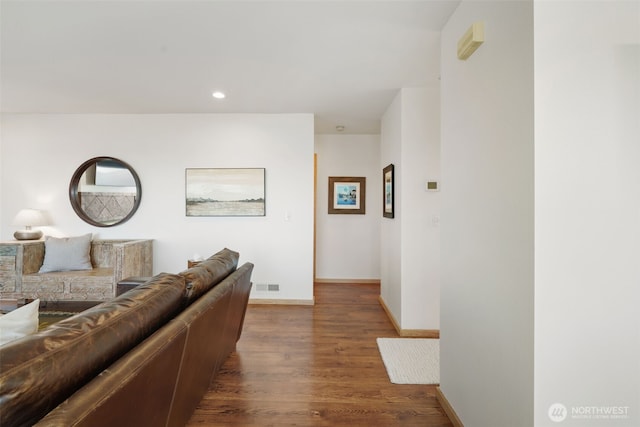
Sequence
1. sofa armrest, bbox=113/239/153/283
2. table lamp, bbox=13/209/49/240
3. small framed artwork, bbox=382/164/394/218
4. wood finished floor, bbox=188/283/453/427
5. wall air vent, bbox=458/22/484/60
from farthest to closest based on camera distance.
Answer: table lamp, bbox=13/209/49/240, small framed artwork, bbox=382/164/394/218, sofa armrest, bbox=113/239/153/283, wood finished floor, bbox=188/283/453/427, wall air vent, bbox=458/22/484/60

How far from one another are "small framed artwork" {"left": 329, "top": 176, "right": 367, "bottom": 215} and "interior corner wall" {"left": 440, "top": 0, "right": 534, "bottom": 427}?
313cm

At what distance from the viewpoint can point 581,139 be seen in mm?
1055

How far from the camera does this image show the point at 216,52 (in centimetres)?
229

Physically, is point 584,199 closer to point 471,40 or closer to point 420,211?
point 471,40

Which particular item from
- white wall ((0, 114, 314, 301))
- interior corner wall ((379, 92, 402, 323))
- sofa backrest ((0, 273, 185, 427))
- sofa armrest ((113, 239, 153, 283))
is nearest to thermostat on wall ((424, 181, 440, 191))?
→ interior corner wall ((379, 92, 402, 323))

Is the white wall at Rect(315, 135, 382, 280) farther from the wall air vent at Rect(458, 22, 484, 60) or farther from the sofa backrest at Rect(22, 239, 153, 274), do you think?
the wall air vent at Rect(458, 22, 484, 60)

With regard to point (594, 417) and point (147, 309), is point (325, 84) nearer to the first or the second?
point (147, 309)

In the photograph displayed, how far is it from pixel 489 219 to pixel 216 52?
231cm

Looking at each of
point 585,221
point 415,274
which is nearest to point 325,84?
point 415,274

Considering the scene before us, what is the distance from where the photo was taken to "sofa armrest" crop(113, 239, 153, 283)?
3.27 metres

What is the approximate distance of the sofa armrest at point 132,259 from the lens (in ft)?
10.7

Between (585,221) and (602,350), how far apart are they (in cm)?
49

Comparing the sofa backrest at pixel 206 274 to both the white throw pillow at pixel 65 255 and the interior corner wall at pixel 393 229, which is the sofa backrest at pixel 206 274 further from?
the white throw pillow at pixel 65 255

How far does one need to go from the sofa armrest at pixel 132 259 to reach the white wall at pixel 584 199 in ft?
12.4
